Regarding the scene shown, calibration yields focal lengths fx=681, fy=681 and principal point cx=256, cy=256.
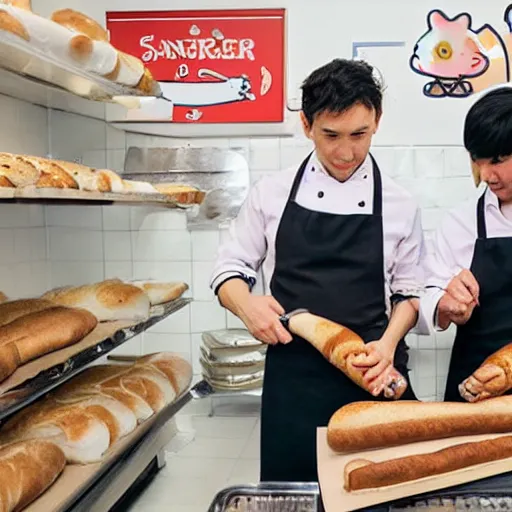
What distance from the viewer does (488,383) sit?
1303 millimetres

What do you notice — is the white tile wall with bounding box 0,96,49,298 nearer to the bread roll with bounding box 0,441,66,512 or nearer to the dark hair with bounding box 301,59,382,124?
the bread roll with bounding box 0,441,66,512

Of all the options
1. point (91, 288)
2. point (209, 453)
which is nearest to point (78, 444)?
point (91, 288)

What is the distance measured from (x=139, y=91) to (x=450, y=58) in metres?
1.47

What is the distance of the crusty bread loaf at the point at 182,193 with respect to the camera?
2666mm

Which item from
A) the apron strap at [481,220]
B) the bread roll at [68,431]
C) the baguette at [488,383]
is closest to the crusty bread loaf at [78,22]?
the bread roll at [68,431]

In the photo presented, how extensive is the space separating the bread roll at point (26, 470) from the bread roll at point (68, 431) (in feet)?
0.18

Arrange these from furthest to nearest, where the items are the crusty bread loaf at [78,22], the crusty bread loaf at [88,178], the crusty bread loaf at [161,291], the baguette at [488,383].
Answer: the crusty bread loaf at [161,291], the crusty bread loaf at [78,22], the crusty bread loaf at [88,178], the baguette at [488,383]

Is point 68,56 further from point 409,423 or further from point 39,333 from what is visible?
point 409,423

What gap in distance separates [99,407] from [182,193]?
102 cm

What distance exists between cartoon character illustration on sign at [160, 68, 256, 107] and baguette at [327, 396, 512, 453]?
2151mm

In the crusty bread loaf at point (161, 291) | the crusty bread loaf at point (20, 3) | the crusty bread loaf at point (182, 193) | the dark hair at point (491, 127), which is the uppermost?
the crusty bread loaf at point (20, 3)

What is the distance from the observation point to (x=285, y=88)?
309 cm

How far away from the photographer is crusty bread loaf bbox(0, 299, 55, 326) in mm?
1925

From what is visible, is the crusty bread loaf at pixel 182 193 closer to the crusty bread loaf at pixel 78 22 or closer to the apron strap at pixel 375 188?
the crusty bread loaf at pixel 78 22
